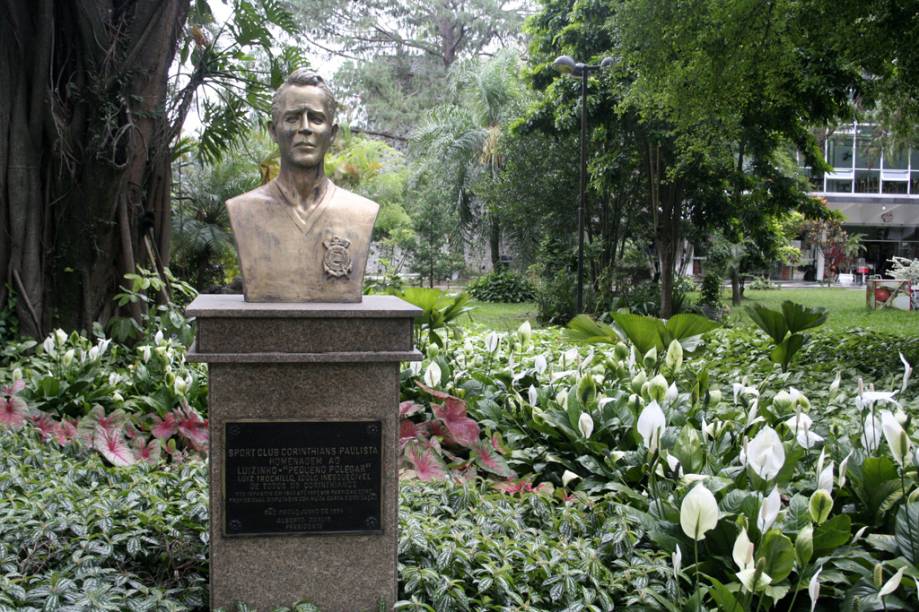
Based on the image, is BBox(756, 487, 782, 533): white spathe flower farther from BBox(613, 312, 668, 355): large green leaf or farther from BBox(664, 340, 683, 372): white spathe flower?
→ BBox(613, 312, 668, 355): large green leaf

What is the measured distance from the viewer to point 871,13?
7.93m

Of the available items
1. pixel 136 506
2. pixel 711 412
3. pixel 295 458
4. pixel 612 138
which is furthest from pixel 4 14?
pixel 612 138

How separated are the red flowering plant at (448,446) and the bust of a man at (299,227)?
51.1 inches

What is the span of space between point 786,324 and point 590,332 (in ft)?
5.38

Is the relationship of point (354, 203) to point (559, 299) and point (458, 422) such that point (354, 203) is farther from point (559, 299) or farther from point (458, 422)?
point (559, 299)

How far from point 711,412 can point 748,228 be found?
12.5 metres

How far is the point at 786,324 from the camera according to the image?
674 centimetres

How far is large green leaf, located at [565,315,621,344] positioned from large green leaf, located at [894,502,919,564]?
3.19m

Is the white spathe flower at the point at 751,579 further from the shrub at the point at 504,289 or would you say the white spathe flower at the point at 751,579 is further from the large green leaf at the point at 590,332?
the shrub at the point at 504,289

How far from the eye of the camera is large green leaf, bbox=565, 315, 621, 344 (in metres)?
6.29

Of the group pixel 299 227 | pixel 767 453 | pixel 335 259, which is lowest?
pixel 767 453

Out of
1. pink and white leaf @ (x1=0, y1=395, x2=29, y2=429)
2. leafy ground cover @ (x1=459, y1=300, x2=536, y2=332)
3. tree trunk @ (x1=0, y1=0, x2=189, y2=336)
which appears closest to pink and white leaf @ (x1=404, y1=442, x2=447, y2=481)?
pink and white leaf @ (x1=0, y1=395, x2=29, y2=429)

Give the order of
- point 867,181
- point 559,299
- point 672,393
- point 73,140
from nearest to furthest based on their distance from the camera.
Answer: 1. point 672,393
2. point 73,140
3. point 559,299
4. point 867,181

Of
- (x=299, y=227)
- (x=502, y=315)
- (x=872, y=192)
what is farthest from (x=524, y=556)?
(x=872, y=192)
